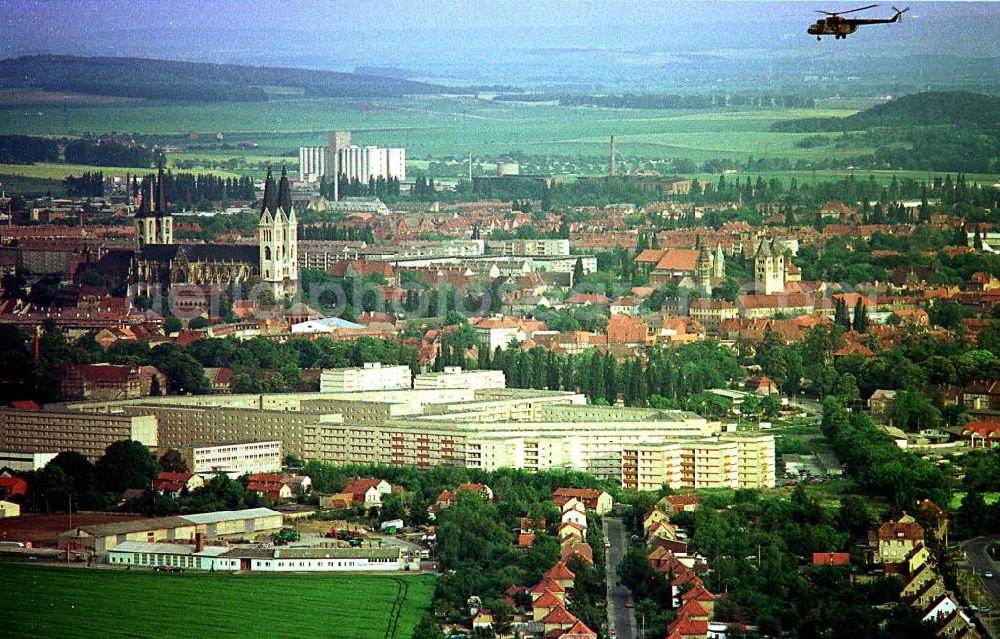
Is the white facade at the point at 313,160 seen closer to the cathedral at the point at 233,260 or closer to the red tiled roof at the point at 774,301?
the cathedral at the point at 233,260

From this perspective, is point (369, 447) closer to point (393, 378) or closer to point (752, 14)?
point (393, 378)

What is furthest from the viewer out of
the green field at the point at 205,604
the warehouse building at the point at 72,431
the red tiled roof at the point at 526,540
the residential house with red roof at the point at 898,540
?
the warehouse building at the point at 72,431

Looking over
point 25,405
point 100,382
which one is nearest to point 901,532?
point 25,405

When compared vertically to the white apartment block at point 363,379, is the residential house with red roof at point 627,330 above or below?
below

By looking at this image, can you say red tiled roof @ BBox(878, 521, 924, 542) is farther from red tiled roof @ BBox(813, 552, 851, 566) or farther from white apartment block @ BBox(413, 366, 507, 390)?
white apartment block @ BBox(413, 366, 507, 390)

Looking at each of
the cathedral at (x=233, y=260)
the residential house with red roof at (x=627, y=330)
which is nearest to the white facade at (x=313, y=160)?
the cathedral at (x=233, y=260)

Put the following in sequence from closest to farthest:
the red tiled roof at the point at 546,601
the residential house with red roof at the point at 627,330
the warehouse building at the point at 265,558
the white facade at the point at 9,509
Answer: the red tiled roof at the point at 546,601, the warehouse building at the point at 265,558, the white facade at the point at 9,509, the residential house with red roof at the point at 627,330
